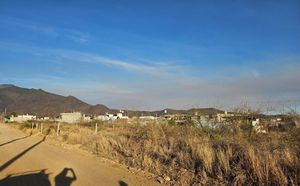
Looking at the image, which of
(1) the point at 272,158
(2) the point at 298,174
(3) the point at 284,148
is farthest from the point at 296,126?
(2) the point at 298,174

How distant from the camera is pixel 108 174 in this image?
547 inches

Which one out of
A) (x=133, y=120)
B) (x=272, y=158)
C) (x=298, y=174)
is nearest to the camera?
(x=298, y=174)

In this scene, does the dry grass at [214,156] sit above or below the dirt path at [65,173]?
above

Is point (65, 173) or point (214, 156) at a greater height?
point (214, 156)

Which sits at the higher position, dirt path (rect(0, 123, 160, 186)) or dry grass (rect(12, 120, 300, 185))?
dry grass (rect(12, 120, 300, 185))

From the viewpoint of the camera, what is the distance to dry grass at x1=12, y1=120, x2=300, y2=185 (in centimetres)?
1134

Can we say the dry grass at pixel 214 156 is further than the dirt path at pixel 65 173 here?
No

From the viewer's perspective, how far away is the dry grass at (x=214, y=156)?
37.2 ft

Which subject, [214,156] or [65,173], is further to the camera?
[214,156]

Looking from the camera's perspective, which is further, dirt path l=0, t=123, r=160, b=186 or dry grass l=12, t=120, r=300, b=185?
dirt path l=0, t=123, r=160, b=186

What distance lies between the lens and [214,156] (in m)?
14.1

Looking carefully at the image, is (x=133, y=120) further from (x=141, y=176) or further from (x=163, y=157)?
(x=141, y=176)

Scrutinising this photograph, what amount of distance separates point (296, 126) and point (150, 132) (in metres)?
11.0

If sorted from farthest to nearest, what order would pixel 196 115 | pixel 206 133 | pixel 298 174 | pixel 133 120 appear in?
pixel 133 120, pixel 196 115, pixel 206 133, pixel 298 174
